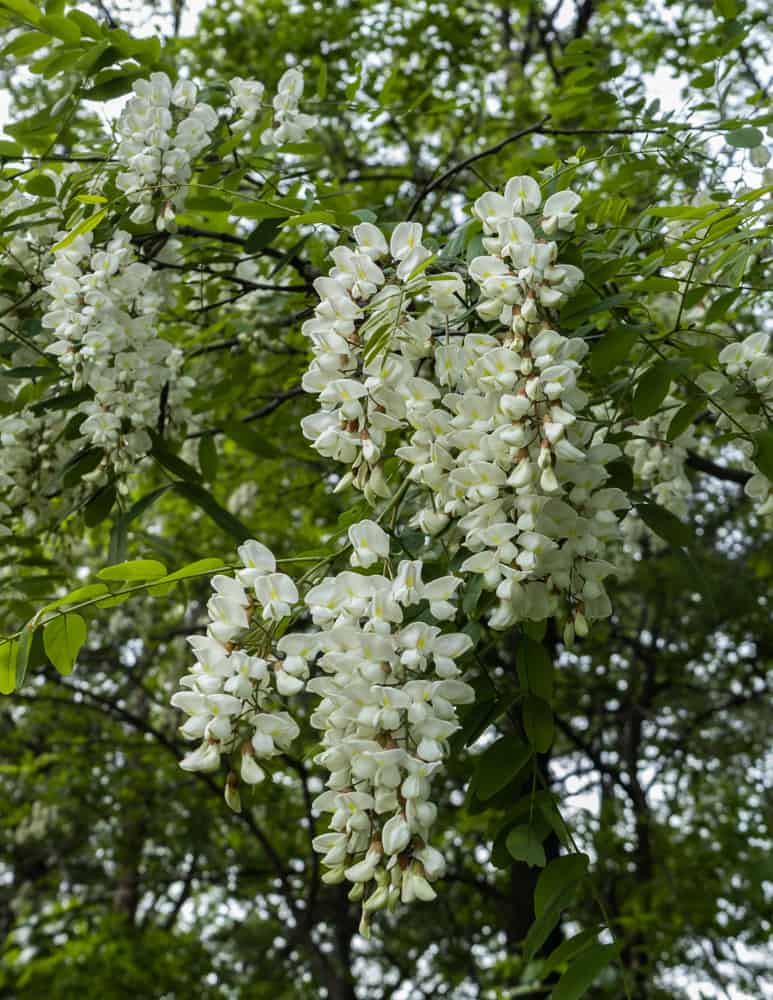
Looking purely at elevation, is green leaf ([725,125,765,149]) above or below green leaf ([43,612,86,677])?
above

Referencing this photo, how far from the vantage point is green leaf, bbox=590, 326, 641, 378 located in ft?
5.75

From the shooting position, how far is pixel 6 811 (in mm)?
7445

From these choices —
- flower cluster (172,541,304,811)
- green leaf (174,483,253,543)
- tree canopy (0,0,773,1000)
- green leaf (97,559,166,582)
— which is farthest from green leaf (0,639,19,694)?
green leaf (174,483,253,543)

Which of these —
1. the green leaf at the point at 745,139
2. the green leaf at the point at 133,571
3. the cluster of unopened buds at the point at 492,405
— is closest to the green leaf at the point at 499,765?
the cluster of unopened buds at the point at 492,405

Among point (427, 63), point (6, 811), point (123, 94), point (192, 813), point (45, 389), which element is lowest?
point (45, 389)

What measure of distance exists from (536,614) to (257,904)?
7.22 meters

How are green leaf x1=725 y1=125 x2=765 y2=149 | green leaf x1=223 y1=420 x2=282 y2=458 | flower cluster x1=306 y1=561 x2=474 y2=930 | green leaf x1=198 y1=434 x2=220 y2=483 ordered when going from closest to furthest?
flower cluster x1=306 y1=561 x2=474 y2=930 → green leaf x1=725 y1=125 x2=765 y2=149 → green leaf x1=223 y1=420 x2=282 y2=458 → green leaf x1=198 y1=434 x2=220 y2=483

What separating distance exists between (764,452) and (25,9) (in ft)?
6.00

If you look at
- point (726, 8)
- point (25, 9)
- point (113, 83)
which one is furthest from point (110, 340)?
point (726, 8)

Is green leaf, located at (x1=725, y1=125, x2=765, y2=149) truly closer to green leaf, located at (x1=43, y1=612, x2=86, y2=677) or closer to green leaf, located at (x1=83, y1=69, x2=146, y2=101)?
green leaf, located at (x1=83, y1=69, x2=146, y2=101)

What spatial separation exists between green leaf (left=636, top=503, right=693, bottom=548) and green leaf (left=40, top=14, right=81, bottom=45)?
5.39ft

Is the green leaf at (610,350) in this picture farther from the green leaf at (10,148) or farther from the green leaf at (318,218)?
the green leaf at (10,148)

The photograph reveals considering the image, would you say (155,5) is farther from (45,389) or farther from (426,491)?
(426,491)

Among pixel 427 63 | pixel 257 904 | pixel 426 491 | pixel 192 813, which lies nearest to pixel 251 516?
pixel 192 813
